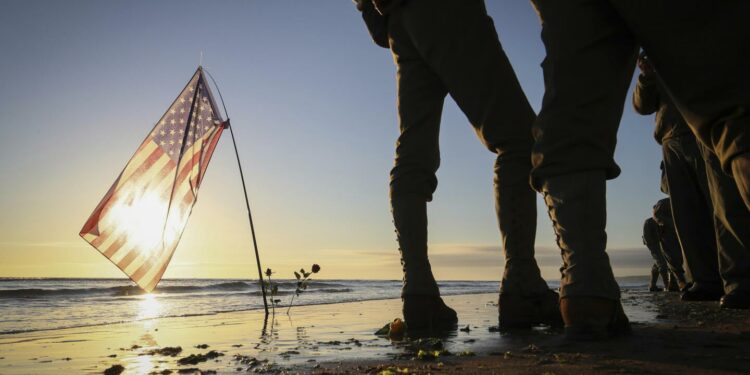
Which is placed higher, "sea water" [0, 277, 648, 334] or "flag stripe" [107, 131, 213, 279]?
"flag stripe" [107, 131, 213, 279]

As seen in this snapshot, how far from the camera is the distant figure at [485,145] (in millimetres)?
2453

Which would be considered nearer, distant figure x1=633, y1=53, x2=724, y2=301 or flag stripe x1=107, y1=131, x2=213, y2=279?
distant figure x1=633, y1=53, x2=724, y2=301

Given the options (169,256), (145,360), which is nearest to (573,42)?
(145,360)

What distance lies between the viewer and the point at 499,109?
2.54 meters

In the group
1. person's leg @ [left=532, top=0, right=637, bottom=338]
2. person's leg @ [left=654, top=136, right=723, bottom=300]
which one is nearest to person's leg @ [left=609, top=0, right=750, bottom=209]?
person's leg @ [left=532, top=0, right=637, bottom=338]

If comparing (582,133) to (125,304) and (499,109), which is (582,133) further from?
(125,304)

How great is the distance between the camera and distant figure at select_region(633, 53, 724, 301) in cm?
432

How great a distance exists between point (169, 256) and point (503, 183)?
4566 mm

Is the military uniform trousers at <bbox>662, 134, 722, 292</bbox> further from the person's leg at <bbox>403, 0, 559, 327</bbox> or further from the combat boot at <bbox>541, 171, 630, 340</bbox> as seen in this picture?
the combat boot at <bbox>541, 171, 630, 340</bbox>

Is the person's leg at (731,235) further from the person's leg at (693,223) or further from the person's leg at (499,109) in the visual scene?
the person's leg at (499,109)

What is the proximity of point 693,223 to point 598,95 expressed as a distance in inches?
132

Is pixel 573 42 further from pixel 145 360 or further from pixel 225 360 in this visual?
pixel 145 360

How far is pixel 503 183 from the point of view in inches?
100.0

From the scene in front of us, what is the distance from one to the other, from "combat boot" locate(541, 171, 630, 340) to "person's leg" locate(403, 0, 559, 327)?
2.10ft
